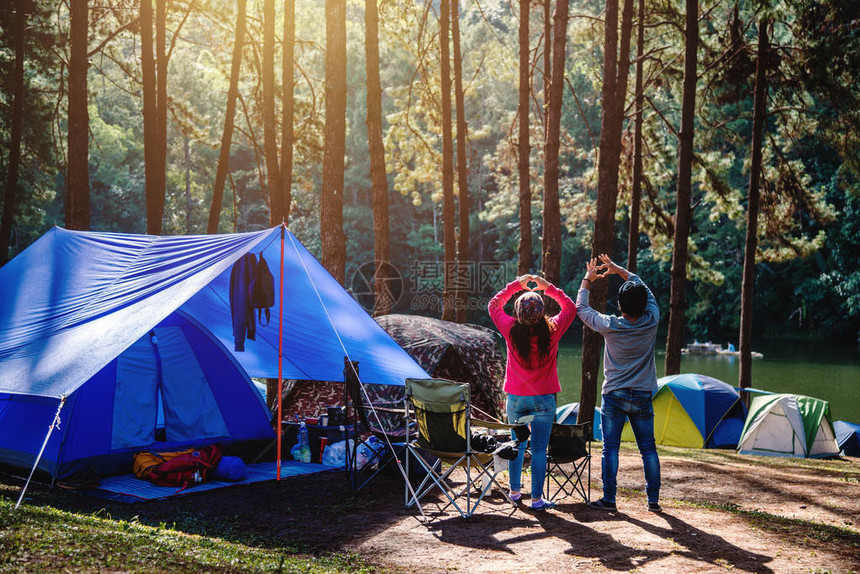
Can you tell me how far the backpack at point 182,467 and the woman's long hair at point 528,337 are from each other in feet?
9.11

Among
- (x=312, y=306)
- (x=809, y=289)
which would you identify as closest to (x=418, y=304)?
(x=809, y=289)

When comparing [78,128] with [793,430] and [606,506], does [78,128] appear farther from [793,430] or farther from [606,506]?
[793,430]

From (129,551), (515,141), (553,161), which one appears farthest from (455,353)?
(515,141)

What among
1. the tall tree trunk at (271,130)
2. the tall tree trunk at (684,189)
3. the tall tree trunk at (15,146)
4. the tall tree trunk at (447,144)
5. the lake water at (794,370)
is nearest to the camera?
the tall tree trunk at (684,189)

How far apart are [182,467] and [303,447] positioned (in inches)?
51.6

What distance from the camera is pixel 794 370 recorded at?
22812mm

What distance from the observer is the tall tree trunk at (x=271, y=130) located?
459 inches

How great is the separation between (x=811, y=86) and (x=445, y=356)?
7439mm

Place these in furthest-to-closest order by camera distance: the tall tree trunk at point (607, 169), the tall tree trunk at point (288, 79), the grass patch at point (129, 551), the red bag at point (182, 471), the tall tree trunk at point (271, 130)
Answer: the tall tree trunk at point (288, 79) < the tall tree trunk at point (271, 130) < the tall tree trunk at point (607, 169) < the red bag at point (182, 471) < the grass patch at point (129, 551)

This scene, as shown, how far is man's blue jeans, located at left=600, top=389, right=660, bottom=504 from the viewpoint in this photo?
503 cm

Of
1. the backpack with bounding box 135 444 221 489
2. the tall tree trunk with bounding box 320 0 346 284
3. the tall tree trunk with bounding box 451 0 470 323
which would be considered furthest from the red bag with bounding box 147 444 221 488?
the tall tree trunk with bounding box 451 0 470 323

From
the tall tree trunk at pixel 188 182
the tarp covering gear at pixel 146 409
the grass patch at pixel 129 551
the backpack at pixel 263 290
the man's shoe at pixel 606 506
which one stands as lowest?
the man's shoe at pixel 606 506

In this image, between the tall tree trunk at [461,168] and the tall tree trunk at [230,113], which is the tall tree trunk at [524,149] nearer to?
the tall tree trunk at [461,168]

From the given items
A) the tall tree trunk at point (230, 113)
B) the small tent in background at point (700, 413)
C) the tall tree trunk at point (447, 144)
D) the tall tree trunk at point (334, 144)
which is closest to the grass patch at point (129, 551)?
the tall tree trunk at point (334, 144)
